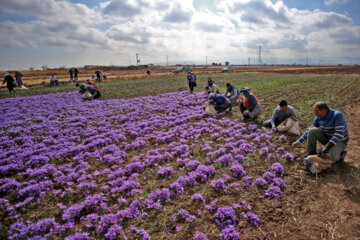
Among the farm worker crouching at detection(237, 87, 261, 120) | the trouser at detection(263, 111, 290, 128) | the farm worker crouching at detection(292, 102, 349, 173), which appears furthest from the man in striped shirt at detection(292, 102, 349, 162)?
the farm worker crouching at detection(237, 87, 261, 120)

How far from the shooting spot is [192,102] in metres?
16.7

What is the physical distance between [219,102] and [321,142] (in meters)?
7.14

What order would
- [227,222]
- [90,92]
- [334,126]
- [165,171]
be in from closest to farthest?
[227,222] < [334,126] < [165,171] < [90,92]

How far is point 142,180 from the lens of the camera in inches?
249

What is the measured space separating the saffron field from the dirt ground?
0.78ft

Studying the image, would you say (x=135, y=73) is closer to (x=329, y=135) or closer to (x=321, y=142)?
(x=321, y=142)

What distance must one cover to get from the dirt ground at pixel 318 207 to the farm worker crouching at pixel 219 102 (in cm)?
688

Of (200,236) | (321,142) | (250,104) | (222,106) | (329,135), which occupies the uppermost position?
(250,104)

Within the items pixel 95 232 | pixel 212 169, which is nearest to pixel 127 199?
pixel 95 232

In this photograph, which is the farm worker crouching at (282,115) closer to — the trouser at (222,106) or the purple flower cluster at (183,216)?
the trouser at (222,106)

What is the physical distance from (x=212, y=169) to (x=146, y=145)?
3.85 m

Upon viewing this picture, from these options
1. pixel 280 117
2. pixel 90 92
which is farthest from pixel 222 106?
pixel 90 92

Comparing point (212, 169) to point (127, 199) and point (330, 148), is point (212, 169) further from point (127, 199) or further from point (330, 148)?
point (330, 148)

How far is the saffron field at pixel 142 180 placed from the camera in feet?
14.6
